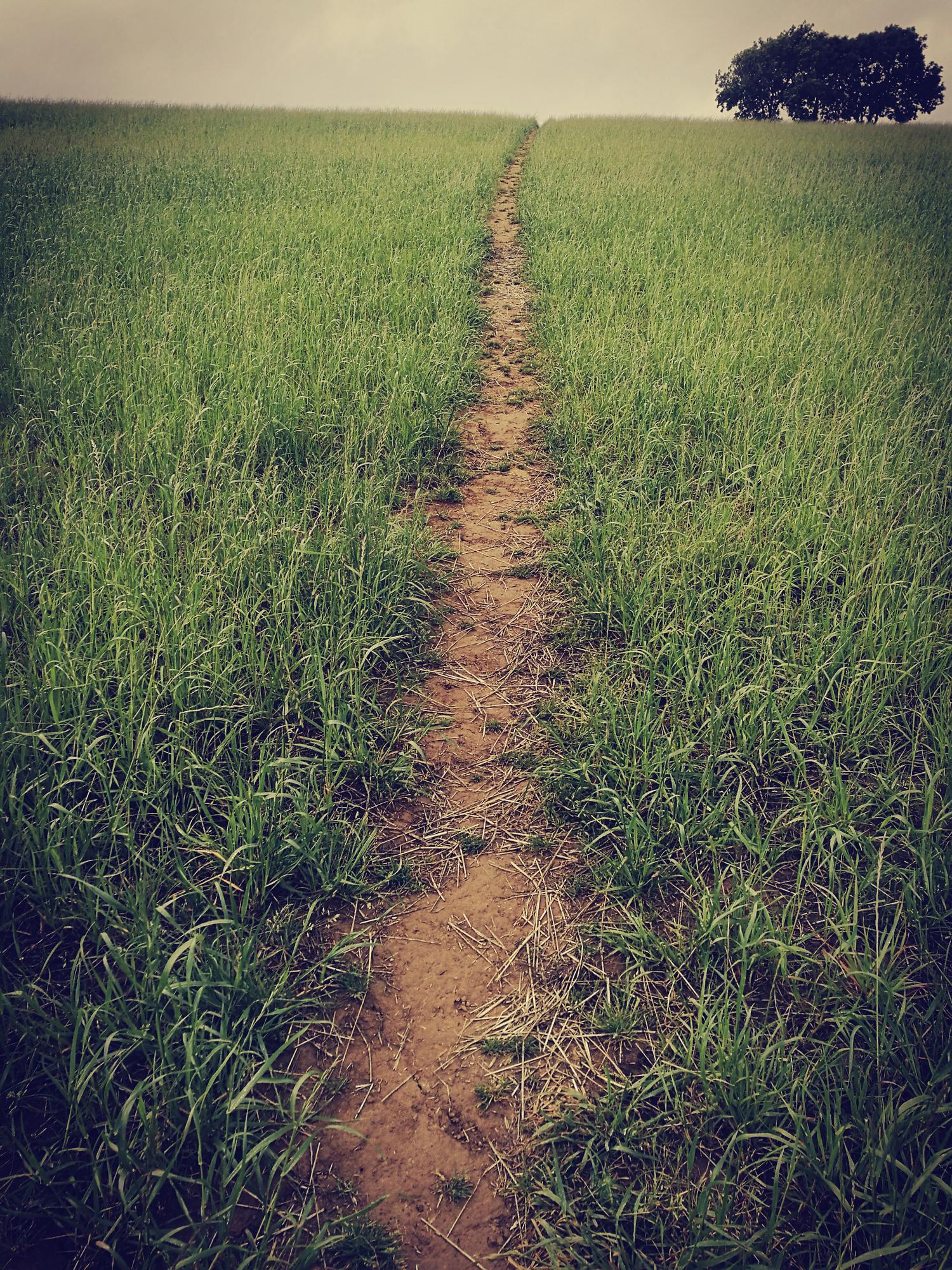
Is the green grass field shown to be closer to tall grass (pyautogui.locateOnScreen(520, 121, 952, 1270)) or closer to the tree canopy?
tall grass (pyautogui.locateOnScreen(520, 121, 952, 1270))

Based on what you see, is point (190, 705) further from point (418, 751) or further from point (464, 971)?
point (464, 971)

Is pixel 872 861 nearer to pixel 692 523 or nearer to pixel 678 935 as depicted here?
pixel 678 935

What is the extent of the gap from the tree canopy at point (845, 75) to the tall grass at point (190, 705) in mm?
47722

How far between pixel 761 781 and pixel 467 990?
3.97 feet

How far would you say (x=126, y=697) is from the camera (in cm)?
216

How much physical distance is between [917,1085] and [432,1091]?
1.13 metres

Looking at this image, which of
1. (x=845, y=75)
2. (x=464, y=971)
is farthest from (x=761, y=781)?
(x=845, y=75)

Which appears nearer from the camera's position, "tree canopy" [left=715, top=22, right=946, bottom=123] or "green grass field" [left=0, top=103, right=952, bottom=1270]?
"green grass field" [left=0, top=103, right=952, bottom=1270]

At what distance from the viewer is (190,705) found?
218 centimetres

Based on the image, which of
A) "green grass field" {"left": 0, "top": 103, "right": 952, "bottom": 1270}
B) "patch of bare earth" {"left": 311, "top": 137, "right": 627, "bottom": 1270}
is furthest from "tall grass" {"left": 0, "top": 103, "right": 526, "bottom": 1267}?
"patch of bare earth" {"left": 311, "top": 137, "right": 627, "bottom": 1270}

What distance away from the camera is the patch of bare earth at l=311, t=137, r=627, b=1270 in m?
1.35

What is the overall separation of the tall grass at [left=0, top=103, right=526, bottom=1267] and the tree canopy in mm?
47722

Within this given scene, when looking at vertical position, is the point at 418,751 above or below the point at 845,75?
below

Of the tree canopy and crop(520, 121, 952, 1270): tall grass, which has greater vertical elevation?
the tree canopy
